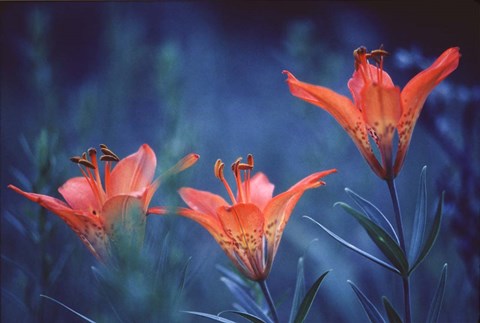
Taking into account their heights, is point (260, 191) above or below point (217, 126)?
below

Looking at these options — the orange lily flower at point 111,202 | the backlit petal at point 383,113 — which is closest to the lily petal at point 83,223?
the orange lily flower at point 111,202

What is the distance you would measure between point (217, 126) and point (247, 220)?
32.1 inches

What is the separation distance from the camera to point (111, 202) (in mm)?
422

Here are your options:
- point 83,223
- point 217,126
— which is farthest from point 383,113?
point 217,126

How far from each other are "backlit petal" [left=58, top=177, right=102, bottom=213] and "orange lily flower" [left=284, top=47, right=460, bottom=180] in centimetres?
18

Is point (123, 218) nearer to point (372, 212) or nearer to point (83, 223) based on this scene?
point (83, 223)

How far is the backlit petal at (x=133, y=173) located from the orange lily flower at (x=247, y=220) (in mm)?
35

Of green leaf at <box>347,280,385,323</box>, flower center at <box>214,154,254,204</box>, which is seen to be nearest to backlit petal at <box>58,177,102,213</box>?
flower center at <box>214,154,254,204</box>

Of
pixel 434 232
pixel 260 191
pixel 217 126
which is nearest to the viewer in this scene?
pixel 434 232

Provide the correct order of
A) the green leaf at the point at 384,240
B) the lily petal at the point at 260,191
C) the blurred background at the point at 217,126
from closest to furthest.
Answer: the green leaf at the point at 384,240, the lily petal at the point at 260,191, the blurred background at the point at 217,126

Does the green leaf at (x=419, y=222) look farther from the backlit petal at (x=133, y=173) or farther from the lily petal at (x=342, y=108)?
the backlit petal at (x=133, y=173)

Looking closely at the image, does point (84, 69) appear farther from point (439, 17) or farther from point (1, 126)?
point (439, 17)

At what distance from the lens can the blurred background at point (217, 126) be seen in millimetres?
631

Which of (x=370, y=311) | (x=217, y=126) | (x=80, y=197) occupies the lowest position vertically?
(x=370, y=311)
